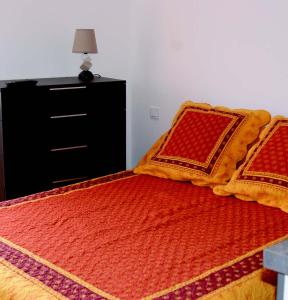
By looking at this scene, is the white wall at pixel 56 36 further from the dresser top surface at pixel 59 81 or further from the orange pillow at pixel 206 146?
the orange pillow at pixel 206 146

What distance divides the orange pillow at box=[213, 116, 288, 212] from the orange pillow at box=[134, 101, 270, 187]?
11cm

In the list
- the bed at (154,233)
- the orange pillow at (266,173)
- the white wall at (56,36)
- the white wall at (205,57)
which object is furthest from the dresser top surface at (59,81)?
the orange pillow at (266,173)

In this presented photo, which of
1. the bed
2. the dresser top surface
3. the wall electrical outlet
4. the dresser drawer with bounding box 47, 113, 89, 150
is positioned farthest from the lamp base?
the bed

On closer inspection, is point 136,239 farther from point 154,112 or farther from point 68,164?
point 154,112

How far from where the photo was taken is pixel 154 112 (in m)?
4.09

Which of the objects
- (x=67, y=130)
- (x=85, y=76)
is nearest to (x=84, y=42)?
(x=85, y=76)

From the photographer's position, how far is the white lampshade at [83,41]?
12.1 ft

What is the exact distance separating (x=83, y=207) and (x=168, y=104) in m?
1.50

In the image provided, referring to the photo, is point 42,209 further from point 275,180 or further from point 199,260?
point 275,180

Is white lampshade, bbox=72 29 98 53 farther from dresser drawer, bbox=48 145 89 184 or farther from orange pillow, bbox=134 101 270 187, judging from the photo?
orange pillow, bbox=134 101 270 187

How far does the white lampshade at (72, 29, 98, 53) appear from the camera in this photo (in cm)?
368

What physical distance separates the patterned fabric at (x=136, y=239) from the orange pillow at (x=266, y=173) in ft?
0.21

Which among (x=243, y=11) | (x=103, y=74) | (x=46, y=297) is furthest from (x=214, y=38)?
(x=46, y=297)

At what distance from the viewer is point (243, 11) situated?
135 inches
